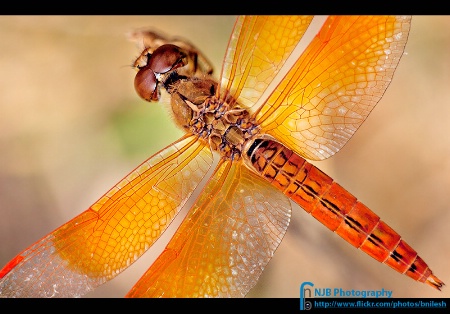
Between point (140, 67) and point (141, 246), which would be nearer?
point (141, 246)

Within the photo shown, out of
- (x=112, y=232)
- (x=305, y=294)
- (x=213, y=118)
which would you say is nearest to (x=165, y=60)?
(x=213, y=118)

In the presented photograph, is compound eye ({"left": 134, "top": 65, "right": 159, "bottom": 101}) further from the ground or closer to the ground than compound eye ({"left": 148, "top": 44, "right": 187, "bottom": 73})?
closer to the ground

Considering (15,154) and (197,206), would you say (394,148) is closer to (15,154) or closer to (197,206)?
(197,206)

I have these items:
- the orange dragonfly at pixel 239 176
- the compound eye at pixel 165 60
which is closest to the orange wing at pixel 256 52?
the orange dragonfly at pixel 239 176

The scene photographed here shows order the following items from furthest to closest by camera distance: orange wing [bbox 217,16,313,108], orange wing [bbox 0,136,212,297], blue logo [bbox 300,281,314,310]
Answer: blue logo [bbox 300,281,314,310]
orange wing [bbox 217,16,313,108]
orange wing [bbox 0,136,212,297]

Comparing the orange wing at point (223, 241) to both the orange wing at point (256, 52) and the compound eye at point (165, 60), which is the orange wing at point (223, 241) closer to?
the orange wing at point (256, 52)

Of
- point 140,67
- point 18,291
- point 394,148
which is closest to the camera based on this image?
point 18,291

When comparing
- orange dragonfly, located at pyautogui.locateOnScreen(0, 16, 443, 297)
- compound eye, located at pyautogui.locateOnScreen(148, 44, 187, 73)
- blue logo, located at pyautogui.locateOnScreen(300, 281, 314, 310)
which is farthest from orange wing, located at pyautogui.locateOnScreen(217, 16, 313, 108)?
blue logo, located at pyautogui.locateOnScreen(300, 281, 314, 310)

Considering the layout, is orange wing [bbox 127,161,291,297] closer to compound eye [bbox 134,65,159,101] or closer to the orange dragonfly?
the orange dragonfly

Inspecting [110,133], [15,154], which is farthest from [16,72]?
[110,133]
